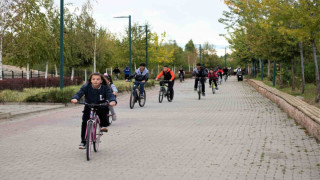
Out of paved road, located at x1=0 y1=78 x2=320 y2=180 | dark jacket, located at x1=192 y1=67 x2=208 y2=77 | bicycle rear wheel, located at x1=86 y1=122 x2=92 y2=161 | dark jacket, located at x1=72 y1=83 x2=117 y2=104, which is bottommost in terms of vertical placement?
paved road, located at x1=0 y1=78 x2=320 y2=180

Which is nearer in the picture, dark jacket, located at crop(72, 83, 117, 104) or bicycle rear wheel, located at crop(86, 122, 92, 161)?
bicycle rear wheel, located at crop(86, 122, 92, 161)

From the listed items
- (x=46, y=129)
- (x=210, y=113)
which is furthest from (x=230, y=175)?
(x=210, y=113)

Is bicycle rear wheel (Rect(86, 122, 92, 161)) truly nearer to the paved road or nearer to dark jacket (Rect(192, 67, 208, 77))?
the paved road

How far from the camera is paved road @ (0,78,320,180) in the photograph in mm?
6570

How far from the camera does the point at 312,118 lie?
10039 millimetres

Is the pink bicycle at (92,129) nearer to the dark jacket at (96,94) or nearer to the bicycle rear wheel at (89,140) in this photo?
the bicycle rear wheel at (89,140)

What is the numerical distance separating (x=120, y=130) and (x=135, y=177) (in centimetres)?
523

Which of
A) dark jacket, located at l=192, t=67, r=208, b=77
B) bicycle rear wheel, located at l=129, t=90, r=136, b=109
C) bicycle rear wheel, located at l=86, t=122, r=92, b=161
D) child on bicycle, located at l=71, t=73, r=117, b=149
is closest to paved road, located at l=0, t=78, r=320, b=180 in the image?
bicycle rear wheel, located at l=86, t=122, r=92, b=161

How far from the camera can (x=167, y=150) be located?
8414mm

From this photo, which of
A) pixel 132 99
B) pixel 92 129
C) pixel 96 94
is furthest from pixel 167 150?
pixel 132 99

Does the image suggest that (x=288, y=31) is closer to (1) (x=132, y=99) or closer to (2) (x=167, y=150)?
(1) (x=132, y=99)

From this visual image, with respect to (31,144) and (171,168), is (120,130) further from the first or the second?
(171,168)

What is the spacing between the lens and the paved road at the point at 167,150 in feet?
21.6

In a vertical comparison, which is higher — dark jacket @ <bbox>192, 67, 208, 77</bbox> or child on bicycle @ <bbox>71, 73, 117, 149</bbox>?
dark jacket @ <bbox>192, 67, 208, 77</bbox>
